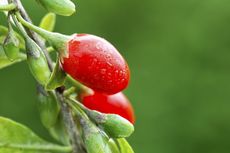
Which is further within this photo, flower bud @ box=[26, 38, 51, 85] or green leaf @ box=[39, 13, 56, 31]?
green leaf @ box=[39, 13, 56, 31]

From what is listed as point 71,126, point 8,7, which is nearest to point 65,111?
point 71,126

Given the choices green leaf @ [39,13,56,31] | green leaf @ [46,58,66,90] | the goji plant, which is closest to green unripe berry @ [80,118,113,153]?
the goji plant

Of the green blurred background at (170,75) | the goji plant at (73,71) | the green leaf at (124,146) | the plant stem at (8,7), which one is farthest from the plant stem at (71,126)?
the green blurred background at (170,75)

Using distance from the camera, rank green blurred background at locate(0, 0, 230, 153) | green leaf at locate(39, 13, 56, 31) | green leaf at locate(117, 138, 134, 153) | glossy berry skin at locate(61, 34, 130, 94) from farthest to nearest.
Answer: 1. green blurred background at locate(0, 0, 230, 153)
2. green leaf at locate(39, 13, 56, 31)
3. green leaf at locate(117, 138, 134, 153)
4. glossy berry skin at locate(61, 34, 130, 94)

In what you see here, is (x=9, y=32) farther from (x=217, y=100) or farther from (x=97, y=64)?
(x=217, y=100)

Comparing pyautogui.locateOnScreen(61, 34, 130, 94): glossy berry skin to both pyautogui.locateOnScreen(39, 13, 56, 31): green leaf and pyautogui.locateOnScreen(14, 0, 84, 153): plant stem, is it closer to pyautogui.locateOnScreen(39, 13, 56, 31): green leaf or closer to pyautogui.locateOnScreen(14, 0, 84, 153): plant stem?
pyautogui.locateOnScreen(14, 0, 84, 153): plant stem

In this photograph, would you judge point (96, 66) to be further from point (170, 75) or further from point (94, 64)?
point (170, 75)
